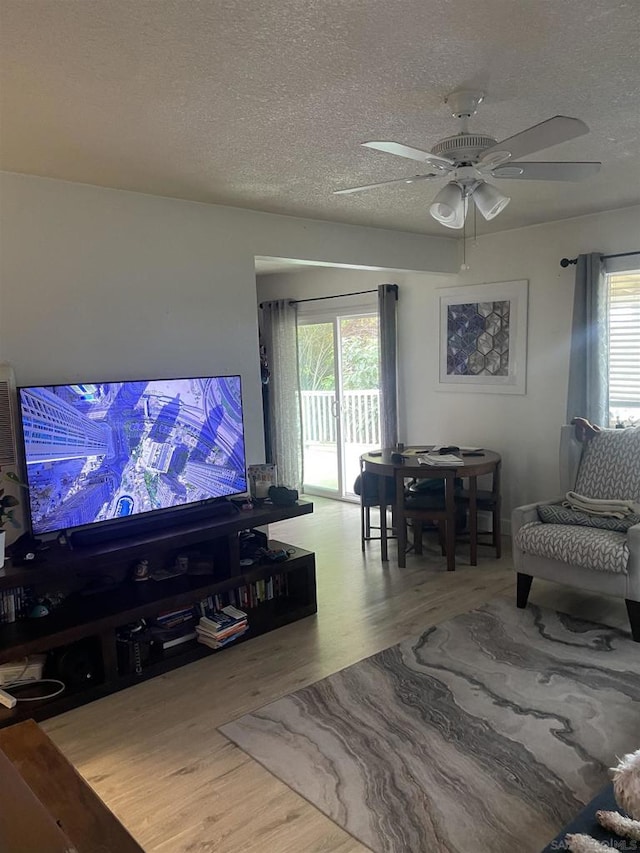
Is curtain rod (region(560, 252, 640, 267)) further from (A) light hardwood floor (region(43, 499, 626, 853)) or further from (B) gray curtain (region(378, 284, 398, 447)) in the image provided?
(A) light hardwood floor (region(43, 499, 626, 853))

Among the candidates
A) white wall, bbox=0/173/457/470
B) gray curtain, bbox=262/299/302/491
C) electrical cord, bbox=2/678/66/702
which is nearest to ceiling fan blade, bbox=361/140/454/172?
white wall, bbox=0/173/457/470

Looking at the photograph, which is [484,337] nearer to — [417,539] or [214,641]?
[417,539]

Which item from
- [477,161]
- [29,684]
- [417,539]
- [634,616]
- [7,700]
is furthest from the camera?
[417,539]

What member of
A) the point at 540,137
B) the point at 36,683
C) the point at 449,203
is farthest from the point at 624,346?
the point at 36,683

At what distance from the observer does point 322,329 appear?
644 cm

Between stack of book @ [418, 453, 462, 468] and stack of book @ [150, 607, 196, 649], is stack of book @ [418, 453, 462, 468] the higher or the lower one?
the higher one

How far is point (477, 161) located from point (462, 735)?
217cm

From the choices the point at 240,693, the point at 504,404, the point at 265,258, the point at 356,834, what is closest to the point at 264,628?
the point at 240,693

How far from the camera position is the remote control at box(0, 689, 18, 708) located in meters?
2.61

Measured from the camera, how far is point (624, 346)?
14.1ft

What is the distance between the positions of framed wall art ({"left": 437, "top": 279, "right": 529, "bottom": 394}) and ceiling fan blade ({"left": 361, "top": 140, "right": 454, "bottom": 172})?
2.80 metres

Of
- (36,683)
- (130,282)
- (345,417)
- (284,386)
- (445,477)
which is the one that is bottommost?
(36,683)

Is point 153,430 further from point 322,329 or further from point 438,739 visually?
point 322,329

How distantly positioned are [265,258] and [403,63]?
2.07 meters
